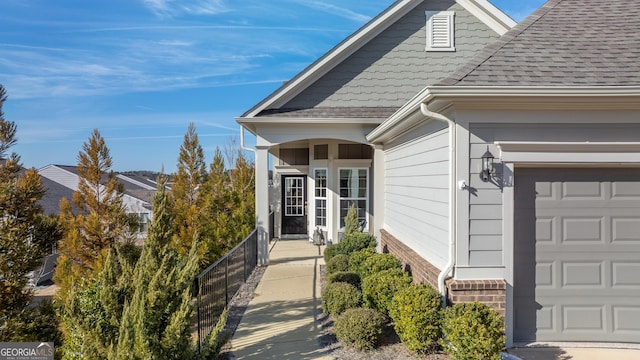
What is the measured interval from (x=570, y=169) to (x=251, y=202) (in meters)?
11.3

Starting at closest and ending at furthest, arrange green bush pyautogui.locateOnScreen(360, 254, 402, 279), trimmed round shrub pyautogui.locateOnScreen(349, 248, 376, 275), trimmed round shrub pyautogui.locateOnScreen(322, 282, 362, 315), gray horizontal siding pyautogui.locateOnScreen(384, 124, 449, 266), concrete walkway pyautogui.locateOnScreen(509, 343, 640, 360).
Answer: concrete walkway pyautogui.locateOnScreen(509, 343, 640, 360) → gray horizontal siding pyautogui.locateOnScreen(384, 124, 449, 266) → trimmed round shrub pyautogui.locateOnScreen(322, 282, 362, 315) → green bush pyautogui.locateOnScreen(360, 254, 402, 279) → trimmed round shrub pyautogui.locateOnScreen(349, 248, 376, 275)

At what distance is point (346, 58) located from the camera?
10094 millimetres

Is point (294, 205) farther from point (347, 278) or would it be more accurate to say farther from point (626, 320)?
point (626, 320)

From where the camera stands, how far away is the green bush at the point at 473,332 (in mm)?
Answer: 3805

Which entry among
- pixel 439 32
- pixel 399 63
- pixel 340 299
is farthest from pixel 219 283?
pixel 439 32

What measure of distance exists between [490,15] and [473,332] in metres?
9.16

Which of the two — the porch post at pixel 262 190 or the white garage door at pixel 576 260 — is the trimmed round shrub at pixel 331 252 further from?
the white garage door at pixel 576 260

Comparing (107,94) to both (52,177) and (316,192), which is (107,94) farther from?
(52,177)

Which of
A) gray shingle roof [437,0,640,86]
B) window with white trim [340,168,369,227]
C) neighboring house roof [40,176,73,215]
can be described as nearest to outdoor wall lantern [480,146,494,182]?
gray shingle roof [437,0,640,86]

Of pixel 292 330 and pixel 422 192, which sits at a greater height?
pixel 422 192

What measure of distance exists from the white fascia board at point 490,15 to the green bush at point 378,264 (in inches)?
298

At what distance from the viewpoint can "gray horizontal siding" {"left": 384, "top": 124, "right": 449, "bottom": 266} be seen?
16.0 feet

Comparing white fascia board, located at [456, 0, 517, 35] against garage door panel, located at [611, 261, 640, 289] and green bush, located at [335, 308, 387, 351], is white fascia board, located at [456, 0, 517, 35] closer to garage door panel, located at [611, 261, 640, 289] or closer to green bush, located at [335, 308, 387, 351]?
garage door panel, located at [611, 261, 640, 289]

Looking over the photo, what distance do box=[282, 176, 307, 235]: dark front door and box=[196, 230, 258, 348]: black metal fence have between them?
4882 mm
